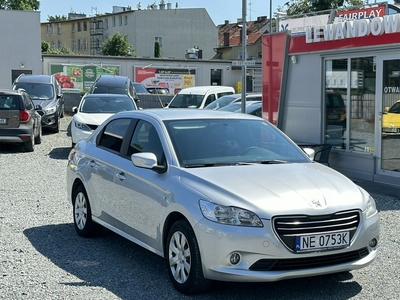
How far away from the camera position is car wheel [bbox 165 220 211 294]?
5430 mm

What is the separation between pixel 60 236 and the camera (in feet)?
26.3

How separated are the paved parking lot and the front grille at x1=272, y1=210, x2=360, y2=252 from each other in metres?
0.66

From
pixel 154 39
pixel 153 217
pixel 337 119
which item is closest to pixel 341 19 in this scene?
pixel 337 119

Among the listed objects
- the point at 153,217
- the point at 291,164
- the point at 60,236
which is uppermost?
the point at 291,164

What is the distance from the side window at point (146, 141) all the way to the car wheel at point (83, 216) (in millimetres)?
1235

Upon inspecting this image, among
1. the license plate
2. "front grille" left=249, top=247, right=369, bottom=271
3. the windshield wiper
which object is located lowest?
"front grille" left=249, top=247, right=369, bottom=271

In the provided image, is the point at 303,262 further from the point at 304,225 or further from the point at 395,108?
the point at 395,108

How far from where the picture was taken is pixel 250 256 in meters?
5.24

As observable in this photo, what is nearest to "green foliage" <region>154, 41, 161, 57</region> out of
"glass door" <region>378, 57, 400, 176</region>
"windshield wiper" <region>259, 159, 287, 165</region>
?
Answer: "glass door" <region>378, 57, 400, 176</region>

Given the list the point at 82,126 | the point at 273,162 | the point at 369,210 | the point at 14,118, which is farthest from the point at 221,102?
the point at 369,210

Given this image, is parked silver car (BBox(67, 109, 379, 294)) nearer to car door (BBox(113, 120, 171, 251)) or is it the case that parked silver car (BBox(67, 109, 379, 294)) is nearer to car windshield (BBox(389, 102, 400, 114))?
car door (BBox(113, 120, 171, 251))

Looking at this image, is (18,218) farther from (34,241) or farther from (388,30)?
(388,30)

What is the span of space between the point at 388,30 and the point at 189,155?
258 inches

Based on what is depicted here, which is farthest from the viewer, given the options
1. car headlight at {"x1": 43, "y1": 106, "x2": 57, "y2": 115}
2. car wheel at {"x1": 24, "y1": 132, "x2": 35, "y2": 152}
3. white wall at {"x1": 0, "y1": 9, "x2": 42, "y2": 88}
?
white wall at {"x1": 0, "y1": 9, "x2": 42, "y2": 88}
